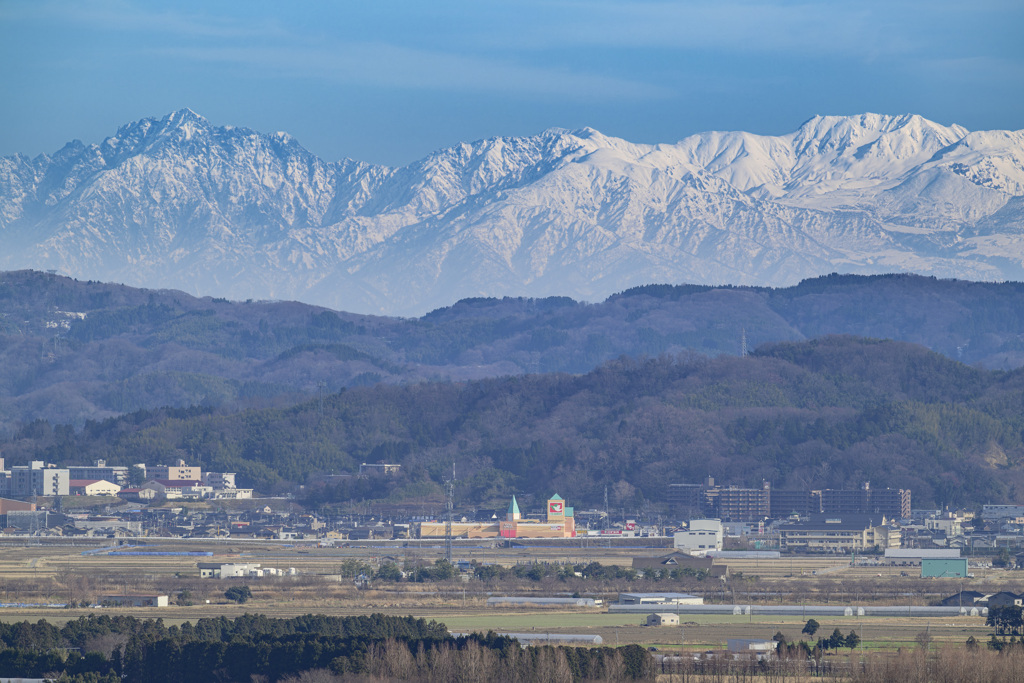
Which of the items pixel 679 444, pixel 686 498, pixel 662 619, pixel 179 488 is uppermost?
pixel 679 444

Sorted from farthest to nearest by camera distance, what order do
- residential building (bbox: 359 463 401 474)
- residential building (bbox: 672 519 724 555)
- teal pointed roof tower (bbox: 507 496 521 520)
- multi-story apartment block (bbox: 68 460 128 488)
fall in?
multi-story apartment block (bbox: 68 460 128 488) → residential building (bbox: 359 463 401 474) → teal pointed roof tower (bbox: 507 496 521 520) → residential building (bbox: 672 519 724 555)

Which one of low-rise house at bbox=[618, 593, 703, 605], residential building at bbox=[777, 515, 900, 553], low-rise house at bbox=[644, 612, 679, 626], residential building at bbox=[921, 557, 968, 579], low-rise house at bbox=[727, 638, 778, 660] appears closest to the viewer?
low-rise house at bbox=[727, 638, 778, 660]

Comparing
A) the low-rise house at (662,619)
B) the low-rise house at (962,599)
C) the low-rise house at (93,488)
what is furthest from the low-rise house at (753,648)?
the low-rise house at (93,488)

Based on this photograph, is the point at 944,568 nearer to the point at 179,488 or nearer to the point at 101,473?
the point at 179,488

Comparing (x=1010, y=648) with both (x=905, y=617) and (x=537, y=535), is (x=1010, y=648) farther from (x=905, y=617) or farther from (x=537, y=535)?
(x=537, y=535)

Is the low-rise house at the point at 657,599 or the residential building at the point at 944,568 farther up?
→ the residential building at the point at 944,568

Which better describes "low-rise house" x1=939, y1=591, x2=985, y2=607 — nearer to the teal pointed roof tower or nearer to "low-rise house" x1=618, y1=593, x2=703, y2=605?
"low-rise house" x1=618, y1=593, x2=703, y2=605

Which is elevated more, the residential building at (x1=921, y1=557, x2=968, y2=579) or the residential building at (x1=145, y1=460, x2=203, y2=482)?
the residential building at (x1=145, y1=460, x2=203, y2=482)

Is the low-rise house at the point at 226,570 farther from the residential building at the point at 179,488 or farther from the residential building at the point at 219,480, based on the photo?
the residential building at the point at 219,480

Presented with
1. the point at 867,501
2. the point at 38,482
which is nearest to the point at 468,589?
the point at 867,501

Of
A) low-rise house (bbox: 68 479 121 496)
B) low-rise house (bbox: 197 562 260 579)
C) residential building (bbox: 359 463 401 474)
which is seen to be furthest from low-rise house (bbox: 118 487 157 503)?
low-rise house (bbox: 197 562 260 579)
